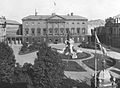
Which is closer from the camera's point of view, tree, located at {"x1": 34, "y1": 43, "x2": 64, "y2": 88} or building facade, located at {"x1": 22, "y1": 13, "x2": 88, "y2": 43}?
tree, located at {"x1": 34, "y1": 43, "x2": 64, "y2": 88}

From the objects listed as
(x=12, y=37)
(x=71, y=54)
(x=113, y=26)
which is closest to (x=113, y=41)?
(x=113, y=26)

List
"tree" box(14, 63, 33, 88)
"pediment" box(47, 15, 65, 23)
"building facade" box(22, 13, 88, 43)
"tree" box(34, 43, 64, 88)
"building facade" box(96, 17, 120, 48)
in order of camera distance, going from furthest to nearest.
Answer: "pediment" box(47, 15, 65, 23), "building facade" box(22, 13, 88, 43), "building facade" box(96, 17, 120, 48), "tree" box(14, 63, 33, 88), "tree" box(34, 43, 64, 88)

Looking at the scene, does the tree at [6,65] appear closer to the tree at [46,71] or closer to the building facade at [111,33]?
the tree at [46,71]

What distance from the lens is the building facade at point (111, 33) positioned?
8412 cm

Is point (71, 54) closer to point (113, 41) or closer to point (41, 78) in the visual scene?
point (41, 78)

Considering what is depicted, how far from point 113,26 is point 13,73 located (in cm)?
6769

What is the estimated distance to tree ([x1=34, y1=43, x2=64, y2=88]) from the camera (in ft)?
83.8

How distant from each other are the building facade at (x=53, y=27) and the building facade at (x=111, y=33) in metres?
9.36

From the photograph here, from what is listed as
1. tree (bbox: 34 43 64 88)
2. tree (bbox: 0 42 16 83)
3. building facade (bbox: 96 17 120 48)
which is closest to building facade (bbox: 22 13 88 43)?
building facade (bbox: 96 17 120 48)

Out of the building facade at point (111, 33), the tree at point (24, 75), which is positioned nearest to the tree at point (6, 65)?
the tree at point (24, 75)

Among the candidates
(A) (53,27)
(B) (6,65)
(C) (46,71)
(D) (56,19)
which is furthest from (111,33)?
(C) (46,71)

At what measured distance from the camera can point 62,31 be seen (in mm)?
102938

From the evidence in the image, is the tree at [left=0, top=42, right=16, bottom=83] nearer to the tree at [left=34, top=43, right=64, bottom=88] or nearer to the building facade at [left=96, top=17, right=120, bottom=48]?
the tree at [left=34, top=43, right=64, bottom=88]

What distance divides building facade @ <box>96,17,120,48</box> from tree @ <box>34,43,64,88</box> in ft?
194
